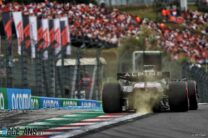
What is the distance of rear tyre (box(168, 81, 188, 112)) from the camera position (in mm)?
14961

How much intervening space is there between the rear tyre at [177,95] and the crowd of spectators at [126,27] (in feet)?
39.5

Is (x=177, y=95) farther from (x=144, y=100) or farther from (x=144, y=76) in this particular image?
(x=144, y=76)

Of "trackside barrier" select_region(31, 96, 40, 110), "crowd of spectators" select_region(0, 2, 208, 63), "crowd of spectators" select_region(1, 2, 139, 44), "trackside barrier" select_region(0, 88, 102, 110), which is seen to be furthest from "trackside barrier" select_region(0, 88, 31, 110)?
"crowd of spectators" select_region(1, 2, 139, 44)

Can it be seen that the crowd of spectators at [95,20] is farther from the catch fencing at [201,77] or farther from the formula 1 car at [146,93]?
the formula 1 car at [146,93]

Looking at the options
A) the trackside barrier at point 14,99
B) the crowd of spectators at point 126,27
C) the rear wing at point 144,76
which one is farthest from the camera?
the crowd of spectators at point 126,27

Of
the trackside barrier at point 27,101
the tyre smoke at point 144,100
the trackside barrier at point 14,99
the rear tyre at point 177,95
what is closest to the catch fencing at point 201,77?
the trackside barrier at point 27,101

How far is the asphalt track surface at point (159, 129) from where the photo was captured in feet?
32.0

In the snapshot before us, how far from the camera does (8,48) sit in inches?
810

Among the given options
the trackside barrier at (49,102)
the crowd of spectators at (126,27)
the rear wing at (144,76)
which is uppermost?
the crowd of spectators at (126,27)

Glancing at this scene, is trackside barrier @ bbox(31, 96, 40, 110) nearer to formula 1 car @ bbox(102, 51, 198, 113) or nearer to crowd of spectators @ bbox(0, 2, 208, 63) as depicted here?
formula 1 car @ bbox(102, 51, 198, 113)

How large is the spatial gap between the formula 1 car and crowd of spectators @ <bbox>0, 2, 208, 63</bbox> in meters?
11.3

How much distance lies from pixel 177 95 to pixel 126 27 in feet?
94.3

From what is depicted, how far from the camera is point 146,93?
1504cm

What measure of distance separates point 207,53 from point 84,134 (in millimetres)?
35662
